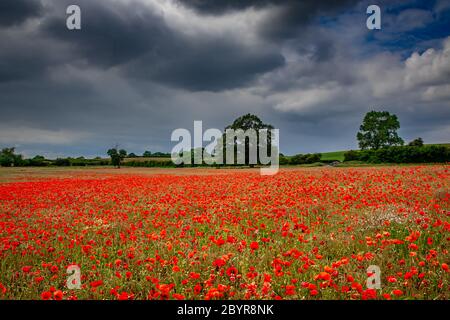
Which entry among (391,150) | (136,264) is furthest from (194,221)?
(391,150)

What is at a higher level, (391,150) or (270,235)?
(391,150)

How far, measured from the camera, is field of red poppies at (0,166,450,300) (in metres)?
4.43

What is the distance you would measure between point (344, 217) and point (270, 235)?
2.33m

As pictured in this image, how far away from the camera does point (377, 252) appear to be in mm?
5746

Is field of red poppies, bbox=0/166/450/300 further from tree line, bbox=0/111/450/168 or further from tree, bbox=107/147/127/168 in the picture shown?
tree, bbox=107/147/127/168

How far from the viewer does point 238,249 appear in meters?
6.05

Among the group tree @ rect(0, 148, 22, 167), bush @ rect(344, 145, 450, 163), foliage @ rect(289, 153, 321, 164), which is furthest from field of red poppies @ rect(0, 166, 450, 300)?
tree @ rect(0, 148, 22, 167)

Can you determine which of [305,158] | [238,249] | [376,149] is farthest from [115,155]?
[238,249]

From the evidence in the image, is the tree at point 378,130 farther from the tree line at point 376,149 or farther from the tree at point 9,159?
the tree at point 9,159

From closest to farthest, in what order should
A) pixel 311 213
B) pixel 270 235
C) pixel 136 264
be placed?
pixel 136 264 < pixel 270 235 < pixel 311 213

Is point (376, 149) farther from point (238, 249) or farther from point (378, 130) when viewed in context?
point (238, 249)
